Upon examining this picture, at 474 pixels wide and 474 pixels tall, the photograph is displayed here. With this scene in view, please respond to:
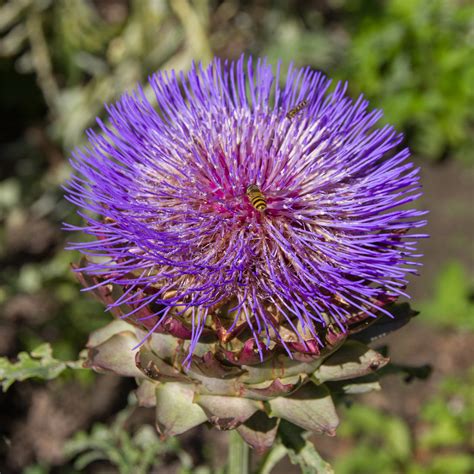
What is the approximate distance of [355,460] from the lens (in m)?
A: 1.85

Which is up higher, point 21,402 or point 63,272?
point 63,272

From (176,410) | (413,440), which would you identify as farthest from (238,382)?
(413,440)

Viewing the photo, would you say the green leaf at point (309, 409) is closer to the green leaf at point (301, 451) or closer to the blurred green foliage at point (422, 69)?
the green leaf at point (301, 451)

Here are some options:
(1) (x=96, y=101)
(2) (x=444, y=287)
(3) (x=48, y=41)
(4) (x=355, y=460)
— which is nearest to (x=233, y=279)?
(4) (x=355, y=460)

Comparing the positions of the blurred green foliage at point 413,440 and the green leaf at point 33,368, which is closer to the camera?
the green leaf at point 33,368

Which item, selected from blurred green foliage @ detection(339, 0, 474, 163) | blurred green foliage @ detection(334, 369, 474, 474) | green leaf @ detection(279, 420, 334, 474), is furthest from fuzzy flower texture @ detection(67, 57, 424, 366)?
blurred green foliage @ detection(339, 0, 474, 163)

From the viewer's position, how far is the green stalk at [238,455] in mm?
1078

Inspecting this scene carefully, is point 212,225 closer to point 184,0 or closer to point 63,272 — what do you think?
point 63,272

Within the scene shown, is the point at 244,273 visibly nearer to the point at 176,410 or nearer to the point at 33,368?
the point at 176,410

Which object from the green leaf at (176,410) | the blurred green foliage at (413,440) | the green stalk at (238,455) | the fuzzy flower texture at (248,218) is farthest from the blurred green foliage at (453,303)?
the green leaf at (176,410)

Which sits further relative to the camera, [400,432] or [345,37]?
[345,37]

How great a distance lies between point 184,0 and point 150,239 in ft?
5.80

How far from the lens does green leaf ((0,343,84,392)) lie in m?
1.01

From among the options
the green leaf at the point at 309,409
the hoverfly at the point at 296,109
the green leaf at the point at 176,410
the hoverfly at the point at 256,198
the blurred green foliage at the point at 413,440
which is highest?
the hoverfly at the point at 296,109
